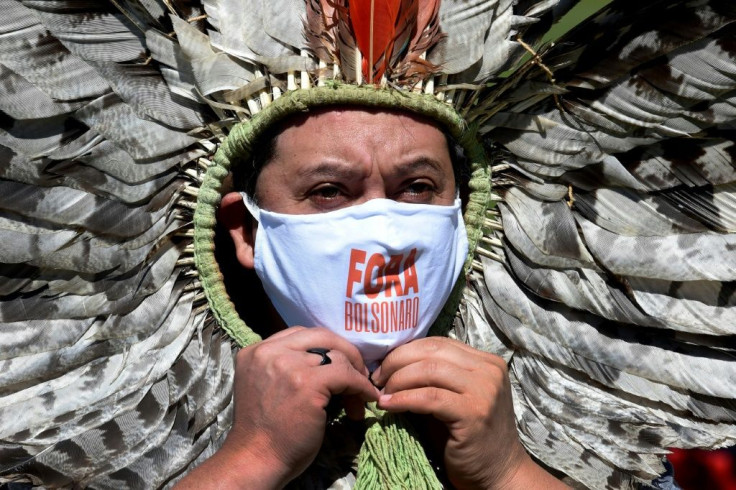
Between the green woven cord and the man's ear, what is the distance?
0.08 meters

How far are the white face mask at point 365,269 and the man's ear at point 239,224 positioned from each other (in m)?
0.17

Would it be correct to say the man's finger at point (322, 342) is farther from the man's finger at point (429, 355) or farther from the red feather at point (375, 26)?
the red feather at point (375, 26)

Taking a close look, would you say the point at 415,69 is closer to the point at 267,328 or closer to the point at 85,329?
the point at 267,328

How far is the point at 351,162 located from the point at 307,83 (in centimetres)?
23

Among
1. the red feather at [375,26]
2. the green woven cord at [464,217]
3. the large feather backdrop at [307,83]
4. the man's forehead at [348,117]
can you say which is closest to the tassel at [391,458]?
the green woven cord at [464,217]

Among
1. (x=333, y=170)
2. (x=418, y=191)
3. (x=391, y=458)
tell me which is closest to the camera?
(x=391, y=458)

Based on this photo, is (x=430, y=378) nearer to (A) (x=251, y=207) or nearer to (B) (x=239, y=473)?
(B) (x=239, y=473)

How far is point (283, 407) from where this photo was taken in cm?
177

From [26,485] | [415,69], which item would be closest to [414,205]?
[415,69]

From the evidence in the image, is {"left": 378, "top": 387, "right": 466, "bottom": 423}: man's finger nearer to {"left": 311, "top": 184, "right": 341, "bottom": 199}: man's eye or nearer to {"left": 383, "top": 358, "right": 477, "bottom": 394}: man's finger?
{"left": 383, "top": 358, "right": 477, "bottom": 394}: man's finger

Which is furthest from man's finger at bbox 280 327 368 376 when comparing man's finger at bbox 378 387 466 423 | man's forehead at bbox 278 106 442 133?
man's forehead at bbox 278 106 442 133

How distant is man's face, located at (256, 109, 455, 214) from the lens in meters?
1.99

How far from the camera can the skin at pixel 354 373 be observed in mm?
1772

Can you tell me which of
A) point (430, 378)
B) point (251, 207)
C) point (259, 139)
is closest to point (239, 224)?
point (251, 207)
